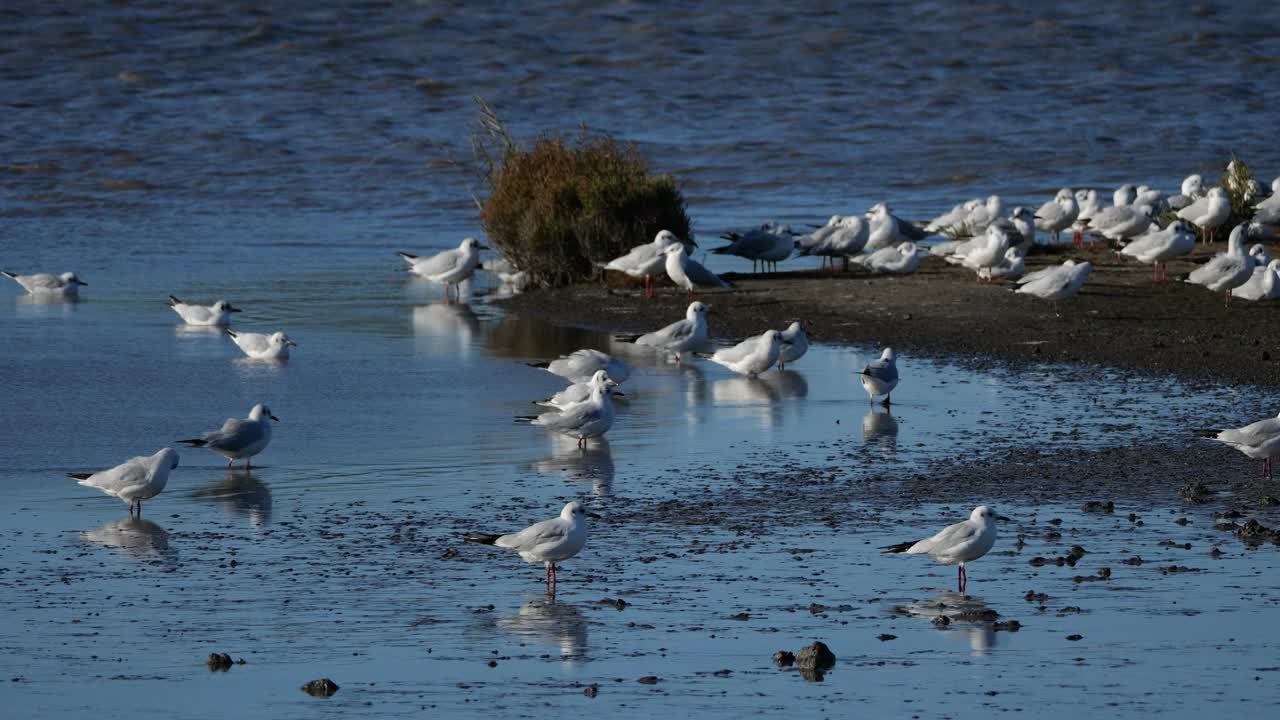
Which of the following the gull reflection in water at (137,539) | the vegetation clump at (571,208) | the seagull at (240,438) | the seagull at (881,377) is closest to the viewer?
the gull reflection in water at (137,539)

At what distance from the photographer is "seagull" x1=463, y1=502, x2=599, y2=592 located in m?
9.73

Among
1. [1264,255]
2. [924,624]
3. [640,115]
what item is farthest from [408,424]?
[640,115]

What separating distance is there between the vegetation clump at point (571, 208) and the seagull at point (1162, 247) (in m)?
5.47

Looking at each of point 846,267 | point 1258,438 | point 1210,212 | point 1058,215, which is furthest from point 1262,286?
point 1258,438

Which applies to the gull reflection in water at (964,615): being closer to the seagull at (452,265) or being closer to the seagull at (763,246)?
the seagull at (452,265)

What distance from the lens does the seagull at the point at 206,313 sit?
19.5m

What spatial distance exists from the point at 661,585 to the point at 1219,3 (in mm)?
52529

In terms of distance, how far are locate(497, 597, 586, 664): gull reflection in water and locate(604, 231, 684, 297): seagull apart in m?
12.4

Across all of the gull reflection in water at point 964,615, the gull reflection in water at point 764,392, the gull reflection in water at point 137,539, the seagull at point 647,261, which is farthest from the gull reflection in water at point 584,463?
the seagull at point 647,261

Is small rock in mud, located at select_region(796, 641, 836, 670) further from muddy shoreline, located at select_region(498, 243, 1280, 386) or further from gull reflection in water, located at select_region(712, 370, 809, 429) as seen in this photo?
muddy shoreline, located at select_region(498, 243, 1280, 386)

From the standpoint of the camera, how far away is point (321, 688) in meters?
8.02

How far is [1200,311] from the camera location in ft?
63.4

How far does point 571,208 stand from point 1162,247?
6.83m

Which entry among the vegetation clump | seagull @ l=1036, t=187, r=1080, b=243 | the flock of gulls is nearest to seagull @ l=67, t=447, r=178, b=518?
the flock of gulls
